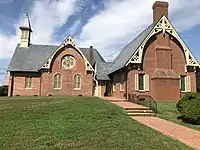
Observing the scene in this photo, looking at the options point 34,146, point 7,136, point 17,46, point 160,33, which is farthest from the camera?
point 17,46

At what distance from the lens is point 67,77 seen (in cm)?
3497

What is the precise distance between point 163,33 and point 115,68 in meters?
7.53

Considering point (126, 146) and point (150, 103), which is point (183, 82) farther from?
point (126, 146)

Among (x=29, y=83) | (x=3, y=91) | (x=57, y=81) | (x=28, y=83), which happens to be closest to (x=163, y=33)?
(x=57, y=81)

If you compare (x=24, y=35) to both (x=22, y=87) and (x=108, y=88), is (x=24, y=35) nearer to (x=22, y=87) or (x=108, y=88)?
(x=22, y=87)

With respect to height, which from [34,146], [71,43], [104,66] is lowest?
[34,146]

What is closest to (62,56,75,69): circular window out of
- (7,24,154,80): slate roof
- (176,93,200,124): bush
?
(7,24,154,80): slate roof

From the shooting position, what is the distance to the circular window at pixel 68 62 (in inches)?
1383

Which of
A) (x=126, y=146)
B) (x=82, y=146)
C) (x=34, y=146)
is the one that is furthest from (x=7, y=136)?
(x=126, y=146)

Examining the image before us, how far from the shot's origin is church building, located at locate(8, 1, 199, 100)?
27672mm

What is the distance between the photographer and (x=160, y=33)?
2859 centimetres

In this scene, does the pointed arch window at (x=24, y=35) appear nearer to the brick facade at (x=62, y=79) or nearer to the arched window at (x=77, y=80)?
the brick facade at (x=62, y=79)

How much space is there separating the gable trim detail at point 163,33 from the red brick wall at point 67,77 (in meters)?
10.00

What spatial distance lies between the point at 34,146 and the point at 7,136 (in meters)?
1.71
